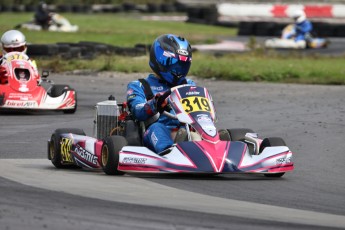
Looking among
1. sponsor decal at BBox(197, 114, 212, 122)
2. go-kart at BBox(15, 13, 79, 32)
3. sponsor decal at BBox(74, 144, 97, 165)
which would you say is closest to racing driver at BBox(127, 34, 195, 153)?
sponsor decal at BBox(197, 114, 212, 122)

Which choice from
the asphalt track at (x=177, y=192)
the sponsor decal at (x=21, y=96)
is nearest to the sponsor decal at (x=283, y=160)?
Result: the asphalt track at (x=177, y=192)

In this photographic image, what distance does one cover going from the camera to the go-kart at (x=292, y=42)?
28359 millimetres

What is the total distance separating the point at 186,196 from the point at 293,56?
1673cm

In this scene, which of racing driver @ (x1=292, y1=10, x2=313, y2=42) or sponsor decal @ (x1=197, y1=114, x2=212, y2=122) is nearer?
sponsor decal @ (x1=197, y1=114, x2=212, y2=122)

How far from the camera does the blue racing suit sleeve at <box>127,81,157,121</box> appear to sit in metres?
8.28

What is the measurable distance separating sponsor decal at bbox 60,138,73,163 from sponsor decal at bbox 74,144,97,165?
10 centimetres

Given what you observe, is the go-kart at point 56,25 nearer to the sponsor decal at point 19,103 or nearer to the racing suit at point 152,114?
the sponsor decal at point 19,103

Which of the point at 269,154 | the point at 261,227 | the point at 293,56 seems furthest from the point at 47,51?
the point at 261,227

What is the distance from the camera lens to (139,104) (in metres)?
8.43

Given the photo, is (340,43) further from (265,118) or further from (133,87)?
(133,87)

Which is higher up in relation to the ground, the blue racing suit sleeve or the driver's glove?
the driver's glove

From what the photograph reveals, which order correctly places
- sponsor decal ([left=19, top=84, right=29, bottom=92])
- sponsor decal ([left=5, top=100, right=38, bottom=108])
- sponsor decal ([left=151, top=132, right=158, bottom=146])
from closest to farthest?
sponsor decal ([left=151, top=132, right=158, bottom=146]), sponsor decal ([left=5, top=100, right=38, bottom=108]), sponsor decal ([left=19, top=84, right=29, bottom=92])

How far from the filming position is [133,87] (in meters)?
8.62

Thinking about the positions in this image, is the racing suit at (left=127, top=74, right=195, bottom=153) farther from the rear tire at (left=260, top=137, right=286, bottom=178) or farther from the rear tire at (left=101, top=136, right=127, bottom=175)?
the rear tire at (left=260, top=137, right=286, bottom=178)
